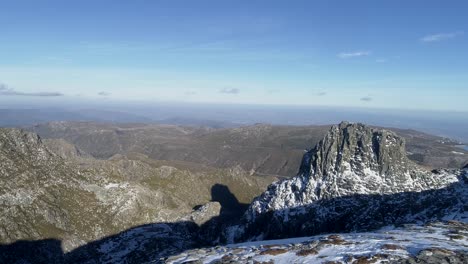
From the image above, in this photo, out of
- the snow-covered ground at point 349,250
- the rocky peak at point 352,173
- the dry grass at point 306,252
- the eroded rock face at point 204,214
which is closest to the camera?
the snow-covered ground at point 349,250

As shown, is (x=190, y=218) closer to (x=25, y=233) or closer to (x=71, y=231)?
(x=71, y=231)

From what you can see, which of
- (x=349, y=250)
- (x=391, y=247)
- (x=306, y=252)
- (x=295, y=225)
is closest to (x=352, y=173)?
(x=295, y=225)

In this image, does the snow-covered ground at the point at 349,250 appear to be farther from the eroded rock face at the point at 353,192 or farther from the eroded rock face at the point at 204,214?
the eroded rock face at the point at 204,214

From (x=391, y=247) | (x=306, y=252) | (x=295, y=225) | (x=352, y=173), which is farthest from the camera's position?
(x=352, y=173)

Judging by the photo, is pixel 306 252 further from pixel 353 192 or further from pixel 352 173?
pixel 352 173

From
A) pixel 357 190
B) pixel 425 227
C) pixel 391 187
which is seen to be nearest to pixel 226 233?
pixel 357 190

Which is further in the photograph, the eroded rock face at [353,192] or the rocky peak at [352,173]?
the rocky peak at [352,173]

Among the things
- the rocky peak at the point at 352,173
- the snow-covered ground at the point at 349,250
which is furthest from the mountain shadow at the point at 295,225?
the snow-covered ground at the point at 349,250
